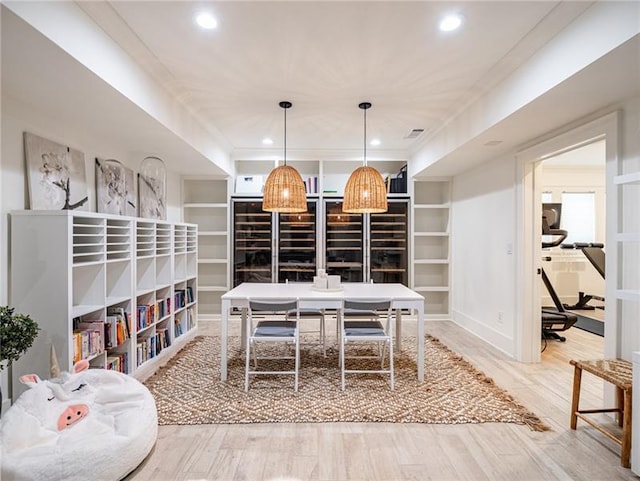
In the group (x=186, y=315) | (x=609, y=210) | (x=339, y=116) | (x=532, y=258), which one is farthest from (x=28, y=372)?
(x=532, y=258)

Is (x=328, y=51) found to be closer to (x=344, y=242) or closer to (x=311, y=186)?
(x=311, y=186)

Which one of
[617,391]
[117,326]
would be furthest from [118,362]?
[617,391]

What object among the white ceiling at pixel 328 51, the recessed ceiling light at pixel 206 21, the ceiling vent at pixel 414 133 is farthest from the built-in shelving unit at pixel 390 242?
the recessed ceiling light at pixel 206 21

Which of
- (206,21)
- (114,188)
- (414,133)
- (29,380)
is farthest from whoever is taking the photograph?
(414,133)

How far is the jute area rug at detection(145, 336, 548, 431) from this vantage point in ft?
7.82

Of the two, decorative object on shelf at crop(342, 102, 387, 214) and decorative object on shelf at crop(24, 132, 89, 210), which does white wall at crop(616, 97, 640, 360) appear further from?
decorative object on shelf at crop(24, 132, 89, 210)

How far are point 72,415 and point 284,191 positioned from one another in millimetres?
2201

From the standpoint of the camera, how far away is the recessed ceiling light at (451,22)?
201 cm

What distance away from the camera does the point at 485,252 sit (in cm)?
425

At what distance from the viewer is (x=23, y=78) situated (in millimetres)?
1989

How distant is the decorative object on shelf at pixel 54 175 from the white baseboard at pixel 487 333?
167 inches

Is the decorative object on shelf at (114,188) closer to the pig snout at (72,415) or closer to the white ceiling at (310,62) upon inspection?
the white ceiling at (310,62)

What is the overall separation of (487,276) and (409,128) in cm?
200

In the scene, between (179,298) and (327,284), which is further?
(179,298)
